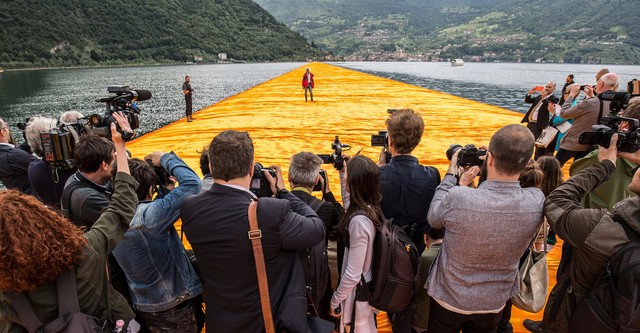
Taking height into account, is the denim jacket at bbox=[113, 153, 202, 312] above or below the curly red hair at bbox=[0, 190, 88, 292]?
below

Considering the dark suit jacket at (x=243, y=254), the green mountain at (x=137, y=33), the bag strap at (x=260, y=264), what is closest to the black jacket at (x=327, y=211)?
the dark suit jacket at (x=243, y=254)

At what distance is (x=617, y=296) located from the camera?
62.5 inches

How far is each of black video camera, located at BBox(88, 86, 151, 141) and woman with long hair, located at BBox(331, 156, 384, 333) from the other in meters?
1.37

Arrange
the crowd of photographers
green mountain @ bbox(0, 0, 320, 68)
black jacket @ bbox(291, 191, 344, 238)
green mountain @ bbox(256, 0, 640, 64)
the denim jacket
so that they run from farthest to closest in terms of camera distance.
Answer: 1. green mountain @ bbox(256, 0, 640, 64)
2. green mountain @ bbox(0, 0, 320, 68)
3. black jacket @ bbox(291, 191, 344, 238)
4. the denim jacket
5. the crowd of photographers

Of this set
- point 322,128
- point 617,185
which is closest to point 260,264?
point 617,185

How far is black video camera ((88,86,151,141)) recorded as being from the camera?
2.22 meters

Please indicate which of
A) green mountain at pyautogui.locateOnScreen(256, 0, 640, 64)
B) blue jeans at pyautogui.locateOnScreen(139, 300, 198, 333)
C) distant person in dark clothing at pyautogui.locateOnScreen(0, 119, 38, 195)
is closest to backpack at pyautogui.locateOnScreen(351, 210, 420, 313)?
blue jeans at pyautogui.locateOnScreen(139, 300, 198, 333)

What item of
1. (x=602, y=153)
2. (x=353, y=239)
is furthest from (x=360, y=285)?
(x=602, y=153)

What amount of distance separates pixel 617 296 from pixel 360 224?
48.0 inches

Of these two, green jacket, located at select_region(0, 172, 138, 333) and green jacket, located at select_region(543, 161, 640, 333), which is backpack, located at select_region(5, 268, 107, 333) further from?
green jacket, located at select_region(543, 161, 640, 333)

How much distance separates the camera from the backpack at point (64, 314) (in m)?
1.40

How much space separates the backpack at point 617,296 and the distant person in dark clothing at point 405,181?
41.3 inches

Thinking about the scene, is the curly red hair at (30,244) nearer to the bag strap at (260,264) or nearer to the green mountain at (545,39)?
the bag strap at (260,264)

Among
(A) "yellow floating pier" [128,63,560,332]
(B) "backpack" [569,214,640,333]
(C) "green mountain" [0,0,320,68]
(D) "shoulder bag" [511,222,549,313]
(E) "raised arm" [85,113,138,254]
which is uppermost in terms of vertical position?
(C) "green mountain" [0,0,320,68]
